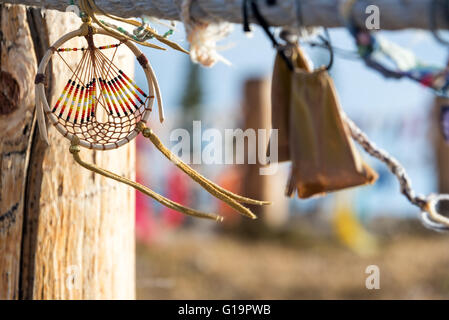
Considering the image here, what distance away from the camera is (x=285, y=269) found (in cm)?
515

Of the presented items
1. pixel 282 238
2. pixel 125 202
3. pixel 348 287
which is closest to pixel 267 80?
pixel 282 238

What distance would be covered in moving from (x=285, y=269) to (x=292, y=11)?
4.48 m

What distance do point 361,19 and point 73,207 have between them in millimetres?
874

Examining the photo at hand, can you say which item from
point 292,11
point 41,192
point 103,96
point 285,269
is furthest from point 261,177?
point 292,11

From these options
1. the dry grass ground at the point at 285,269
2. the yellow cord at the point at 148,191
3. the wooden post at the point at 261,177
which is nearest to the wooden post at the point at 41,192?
the yellow cord at the point at 148,191

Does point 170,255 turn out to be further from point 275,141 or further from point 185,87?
point 185,87

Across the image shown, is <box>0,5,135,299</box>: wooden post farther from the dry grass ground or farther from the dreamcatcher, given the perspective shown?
the dry grass ground

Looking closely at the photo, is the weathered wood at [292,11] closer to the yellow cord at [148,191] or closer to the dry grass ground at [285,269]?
the yellow cord at [148,191]

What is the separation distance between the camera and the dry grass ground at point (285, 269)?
4.56 metres

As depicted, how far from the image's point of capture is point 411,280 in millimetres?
4762

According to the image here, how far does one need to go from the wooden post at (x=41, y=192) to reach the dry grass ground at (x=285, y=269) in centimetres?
266

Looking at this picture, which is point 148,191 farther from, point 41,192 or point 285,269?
point 285,269

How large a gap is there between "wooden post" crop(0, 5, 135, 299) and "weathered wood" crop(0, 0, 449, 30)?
0.34 m
